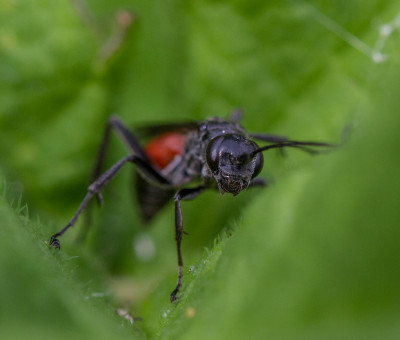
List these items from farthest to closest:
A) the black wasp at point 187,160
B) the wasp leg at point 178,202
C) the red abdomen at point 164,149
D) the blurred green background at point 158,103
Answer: the red abdomen at point 164,149
the black wasp at point 187,160
the wasp leg at point 178,202
the blurred green background at point 158,103

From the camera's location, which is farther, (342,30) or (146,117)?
(146,117)

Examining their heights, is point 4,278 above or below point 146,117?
above

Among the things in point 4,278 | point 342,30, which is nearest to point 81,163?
point 342,30

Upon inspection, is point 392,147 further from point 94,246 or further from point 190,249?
point 94,246

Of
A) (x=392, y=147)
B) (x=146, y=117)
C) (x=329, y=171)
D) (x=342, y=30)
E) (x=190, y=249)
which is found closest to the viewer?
(x=392, y=147)

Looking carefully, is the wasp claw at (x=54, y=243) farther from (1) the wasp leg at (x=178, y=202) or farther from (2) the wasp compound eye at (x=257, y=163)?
(2) the wasp compound eye at (x=257, y=163)

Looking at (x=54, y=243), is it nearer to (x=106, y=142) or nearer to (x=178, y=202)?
(x=178, y=202)

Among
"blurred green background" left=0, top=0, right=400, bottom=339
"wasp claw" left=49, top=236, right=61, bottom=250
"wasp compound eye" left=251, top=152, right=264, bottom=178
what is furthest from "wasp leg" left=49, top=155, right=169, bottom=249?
"wasp compound eye" left=251, top=152, right=264, bottom=178

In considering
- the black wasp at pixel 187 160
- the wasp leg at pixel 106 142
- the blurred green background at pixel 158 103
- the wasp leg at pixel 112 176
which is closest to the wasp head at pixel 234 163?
the black wasp at pixel 187 160
